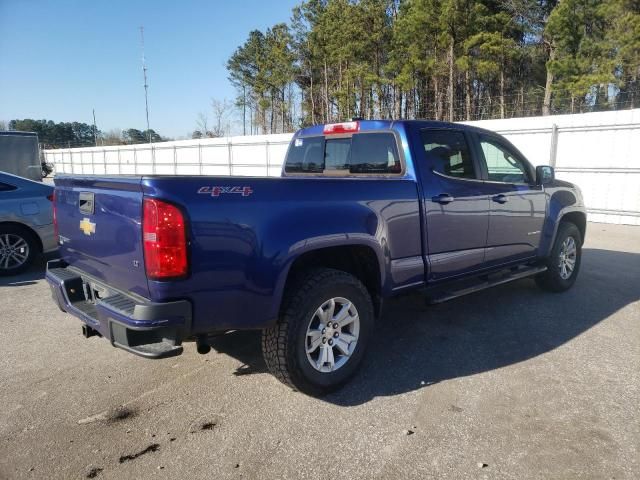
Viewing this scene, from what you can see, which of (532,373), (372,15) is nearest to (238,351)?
(532,373)

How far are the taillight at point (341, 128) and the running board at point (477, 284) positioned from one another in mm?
1600

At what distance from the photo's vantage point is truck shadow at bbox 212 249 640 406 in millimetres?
3602

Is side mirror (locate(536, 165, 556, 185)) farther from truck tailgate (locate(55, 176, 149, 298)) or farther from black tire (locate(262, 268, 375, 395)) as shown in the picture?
truck tailgate (locate(55, 176, 149, 298))

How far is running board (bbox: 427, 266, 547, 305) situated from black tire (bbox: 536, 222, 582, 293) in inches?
8.3

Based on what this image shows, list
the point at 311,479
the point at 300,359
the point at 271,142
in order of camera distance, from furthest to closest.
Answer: the point at 271,142
the point at 300,359
the point at 311,479

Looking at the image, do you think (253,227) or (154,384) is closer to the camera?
(253,227)

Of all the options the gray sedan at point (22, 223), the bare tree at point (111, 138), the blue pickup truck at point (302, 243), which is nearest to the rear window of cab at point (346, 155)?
the blue pickup truck at point (302, 243)

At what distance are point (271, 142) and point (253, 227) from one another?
58.1ft

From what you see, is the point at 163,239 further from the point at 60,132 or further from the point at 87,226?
the point at 60,132

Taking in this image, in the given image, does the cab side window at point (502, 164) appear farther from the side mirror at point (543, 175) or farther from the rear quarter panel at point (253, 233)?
the rear quarter panel at point (253, 233)

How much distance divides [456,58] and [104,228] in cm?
3081

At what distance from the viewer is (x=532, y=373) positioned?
364 cm

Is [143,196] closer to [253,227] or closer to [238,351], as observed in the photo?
[253,227]

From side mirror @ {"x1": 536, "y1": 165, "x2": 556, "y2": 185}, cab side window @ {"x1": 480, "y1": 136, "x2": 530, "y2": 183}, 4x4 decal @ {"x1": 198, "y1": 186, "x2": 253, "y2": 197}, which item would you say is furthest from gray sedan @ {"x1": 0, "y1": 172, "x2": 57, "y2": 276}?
side mirror @ {"x1": 536, "y1": 165, "x2": 556, "y2": 185}
